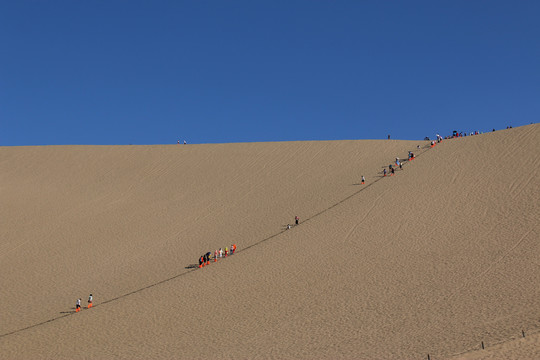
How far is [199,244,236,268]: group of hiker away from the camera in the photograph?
20125 mm

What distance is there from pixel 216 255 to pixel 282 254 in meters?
2.94

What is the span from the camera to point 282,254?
1977 centimetres

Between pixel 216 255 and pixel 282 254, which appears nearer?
pixel 282 254

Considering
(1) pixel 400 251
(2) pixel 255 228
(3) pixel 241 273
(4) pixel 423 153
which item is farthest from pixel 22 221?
(4) pixel 423 153

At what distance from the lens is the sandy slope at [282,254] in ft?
42.5

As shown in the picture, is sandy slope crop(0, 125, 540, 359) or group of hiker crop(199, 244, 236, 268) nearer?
sandy slope crop(0, 125, 540, 359)

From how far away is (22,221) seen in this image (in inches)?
1074

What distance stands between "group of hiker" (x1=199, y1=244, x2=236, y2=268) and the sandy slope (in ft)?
2.12

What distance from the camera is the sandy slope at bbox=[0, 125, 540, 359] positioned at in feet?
42.5

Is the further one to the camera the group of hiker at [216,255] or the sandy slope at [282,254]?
the group of hiker at [216,255]

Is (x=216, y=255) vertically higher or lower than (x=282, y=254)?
higher

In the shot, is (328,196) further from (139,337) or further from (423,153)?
(139,337)

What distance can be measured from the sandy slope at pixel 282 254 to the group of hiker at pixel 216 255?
0.65 meters

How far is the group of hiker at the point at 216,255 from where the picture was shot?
20125 mm
